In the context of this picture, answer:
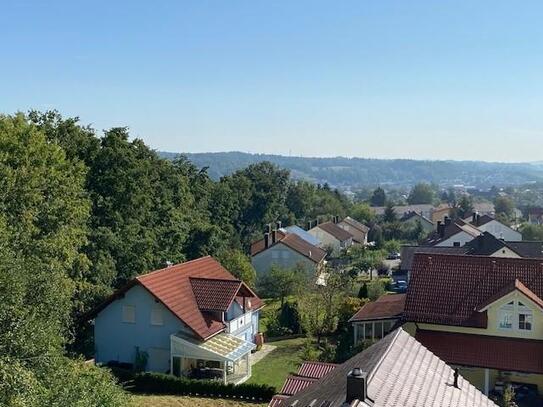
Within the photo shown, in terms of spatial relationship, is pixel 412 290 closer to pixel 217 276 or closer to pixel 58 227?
pixel 217 276

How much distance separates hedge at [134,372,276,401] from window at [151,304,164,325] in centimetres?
339

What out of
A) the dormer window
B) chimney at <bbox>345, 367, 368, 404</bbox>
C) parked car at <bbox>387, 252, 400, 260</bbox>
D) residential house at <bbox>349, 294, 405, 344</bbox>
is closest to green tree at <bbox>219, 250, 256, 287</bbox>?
residential house at <bbox>349, 294, 405, 344</bbox>

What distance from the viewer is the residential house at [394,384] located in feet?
41.7

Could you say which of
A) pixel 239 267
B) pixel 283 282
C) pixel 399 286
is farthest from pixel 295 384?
pixel 399 286

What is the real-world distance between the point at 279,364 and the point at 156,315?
7957mm

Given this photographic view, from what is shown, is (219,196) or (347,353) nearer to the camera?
(347,353)

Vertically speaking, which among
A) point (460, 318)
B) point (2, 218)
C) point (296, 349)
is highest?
point (2, 218)

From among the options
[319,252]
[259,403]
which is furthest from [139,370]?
[319,252]

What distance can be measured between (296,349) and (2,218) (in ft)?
65.4

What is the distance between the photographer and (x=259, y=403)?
29.2 metres

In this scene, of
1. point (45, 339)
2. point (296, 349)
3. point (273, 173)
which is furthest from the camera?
point (273, 173)

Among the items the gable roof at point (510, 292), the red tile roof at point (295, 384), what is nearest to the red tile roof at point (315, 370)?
the red tile roof at point (295, 384)

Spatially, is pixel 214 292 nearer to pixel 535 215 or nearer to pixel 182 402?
pixel 182 402

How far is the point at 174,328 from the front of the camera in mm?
33531
